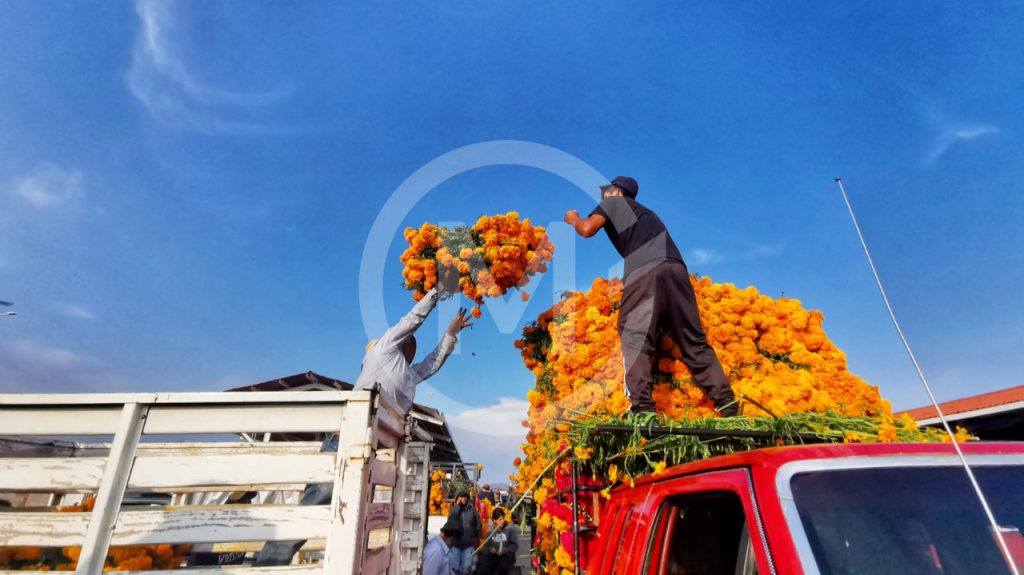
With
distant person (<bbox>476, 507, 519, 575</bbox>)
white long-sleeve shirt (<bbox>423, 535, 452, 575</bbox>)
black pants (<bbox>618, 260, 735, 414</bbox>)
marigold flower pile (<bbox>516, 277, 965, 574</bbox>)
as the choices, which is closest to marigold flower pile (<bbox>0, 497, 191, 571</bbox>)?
marigold flower pile (<bbox>516, 277, 965, 574</bbox>)

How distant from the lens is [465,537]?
10164 millimetres

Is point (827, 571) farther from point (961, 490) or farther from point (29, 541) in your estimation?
point (29, 541)

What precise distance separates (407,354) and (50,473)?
3604mm

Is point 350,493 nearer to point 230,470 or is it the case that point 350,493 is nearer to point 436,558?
point 230,470

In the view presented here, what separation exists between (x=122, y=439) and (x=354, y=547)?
137 cm

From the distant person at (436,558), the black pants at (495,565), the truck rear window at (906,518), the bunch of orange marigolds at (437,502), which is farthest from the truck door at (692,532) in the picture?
the bunch of orange marigolds at (437,502)

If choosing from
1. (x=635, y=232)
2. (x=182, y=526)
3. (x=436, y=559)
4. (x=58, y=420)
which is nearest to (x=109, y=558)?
(x=182, y=526)

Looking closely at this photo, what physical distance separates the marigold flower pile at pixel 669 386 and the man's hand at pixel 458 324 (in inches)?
37.3

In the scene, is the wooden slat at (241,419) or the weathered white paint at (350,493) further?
the wooden slat at (241,419)

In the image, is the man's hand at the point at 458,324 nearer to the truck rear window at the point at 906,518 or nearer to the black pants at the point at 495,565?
the truck rear window at the point at 906,518

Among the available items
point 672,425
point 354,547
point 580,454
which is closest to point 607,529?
point 580,454

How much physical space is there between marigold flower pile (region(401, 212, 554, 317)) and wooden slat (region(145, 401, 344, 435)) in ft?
10.7

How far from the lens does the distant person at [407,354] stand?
17.1 ft

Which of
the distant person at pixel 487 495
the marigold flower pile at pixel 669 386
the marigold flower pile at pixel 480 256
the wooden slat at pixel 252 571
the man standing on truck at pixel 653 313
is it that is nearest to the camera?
the wooden slat at pixel 252 571
